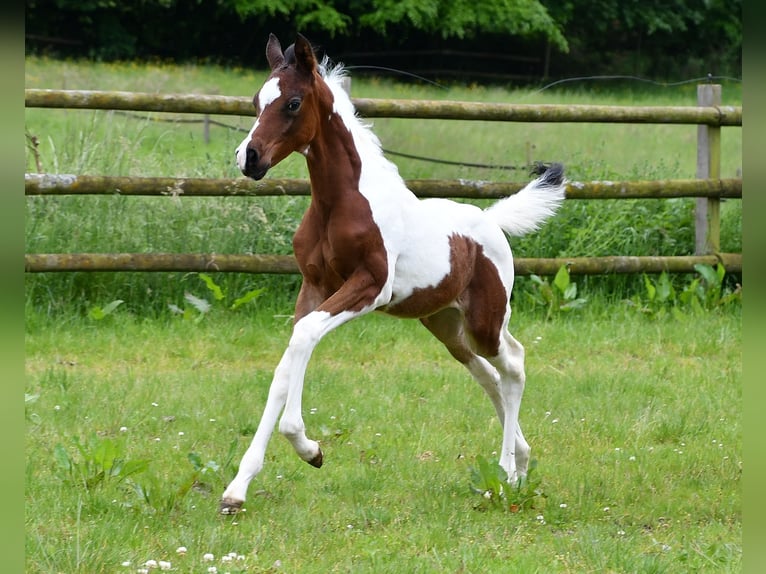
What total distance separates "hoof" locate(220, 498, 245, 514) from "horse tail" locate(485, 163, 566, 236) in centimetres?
208

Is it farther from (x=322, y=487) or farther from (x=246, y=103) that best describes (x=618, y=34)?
(x=322, y=487)

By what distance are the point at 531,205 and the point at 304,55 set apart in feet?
5.65

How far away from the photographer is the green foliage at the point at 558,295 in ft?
25.6

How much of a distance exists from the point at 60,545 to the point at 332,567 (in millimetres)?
Result: 981

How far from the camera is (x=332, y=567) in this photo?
3568 mm

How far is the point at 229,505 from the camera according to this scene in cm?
392

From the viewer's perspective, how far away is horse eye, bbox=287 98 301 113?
13.1ft

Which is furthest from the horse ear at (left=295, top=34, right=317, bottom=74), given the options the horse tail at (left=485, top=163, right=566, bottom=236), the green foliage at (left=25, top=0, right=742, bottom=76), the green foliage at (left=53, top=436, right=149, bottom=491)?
the green foliage at (left=25, top=0, right=742, bottom=76)

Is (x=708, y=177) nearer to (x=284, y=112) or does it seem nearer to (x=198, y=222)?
(x=198, y=222)

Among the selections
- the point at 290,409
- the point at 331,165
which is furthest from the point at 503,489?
the point at 331,165

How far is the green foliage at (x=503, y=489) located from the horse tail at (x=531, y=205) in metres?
1.40
